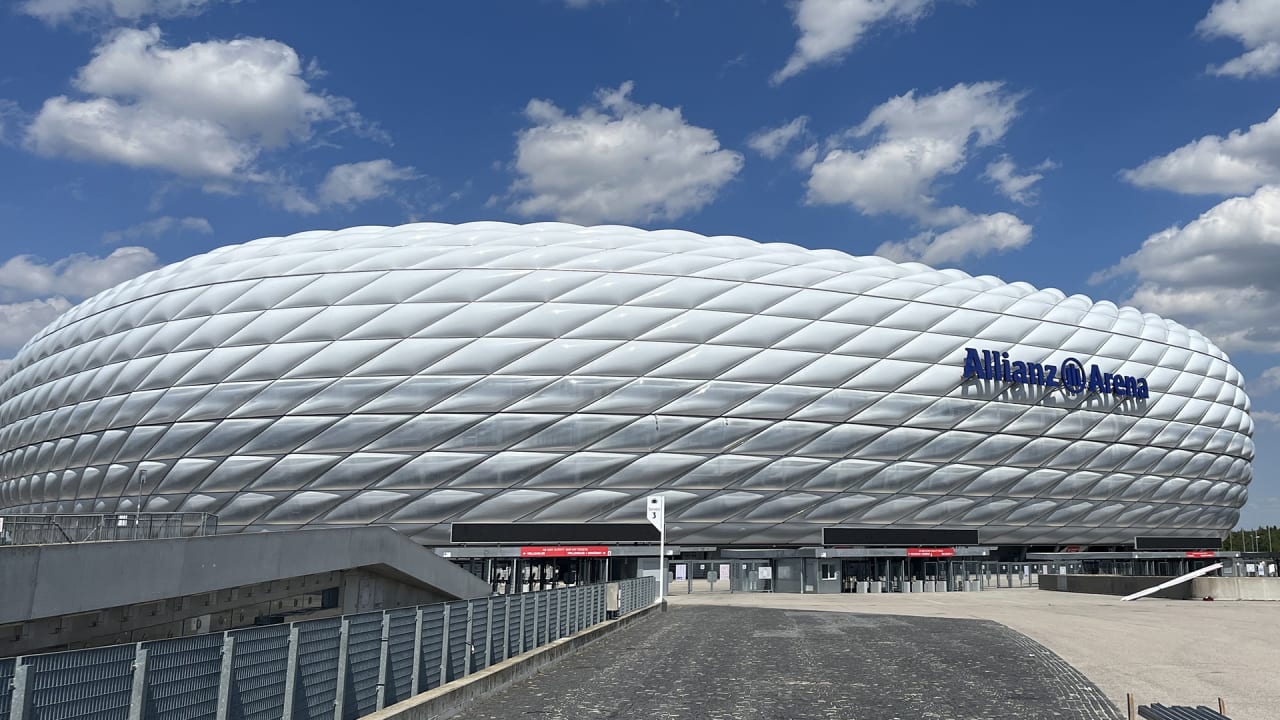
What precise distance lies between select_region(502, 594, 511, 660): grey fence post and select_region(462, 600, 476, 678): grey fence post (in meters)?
1.22

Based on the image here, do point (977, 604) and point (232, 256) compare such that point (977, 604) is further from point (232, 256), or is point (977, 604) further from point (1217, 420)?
point (232, 256)

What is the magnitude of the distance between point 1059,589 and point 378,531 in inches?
1363

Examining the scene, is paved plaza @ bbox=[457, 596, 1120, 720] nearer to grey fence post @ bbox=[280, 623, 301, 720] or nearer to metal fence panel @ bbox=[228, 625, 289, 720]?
grey fence post @ bbox=[280, 623, 301, 720]

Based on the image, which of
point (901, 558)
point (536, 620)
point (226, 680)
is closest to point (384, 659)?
point (226, 680)

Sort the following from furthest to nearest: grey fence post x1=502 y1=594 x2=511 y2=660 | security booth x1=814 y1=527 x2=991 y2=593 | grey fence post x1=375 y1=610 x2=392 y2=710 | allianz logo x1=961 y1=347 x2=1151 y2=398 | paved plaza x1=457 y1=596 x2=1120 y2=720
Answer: allianz logo x1=961 y1=347 x2=1151 y2=398 → security booth x1=814 y1=527 x2=991 y2=593 → grey fence post x1=502 y1=594 x2=511 y2=660 → paved plaza x1=457 y1=596 x2=1120 y2=720 → grey fence post x1=375 y1=610 x2=392 y2=710

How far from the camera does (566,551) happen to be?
4144 cm

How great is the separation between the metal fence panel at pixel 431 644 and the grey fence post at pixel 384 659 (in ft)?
2.88

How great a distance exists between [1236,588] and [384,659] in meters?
36.5

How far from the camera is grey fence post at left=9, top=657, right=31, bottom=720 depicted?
17.3ft

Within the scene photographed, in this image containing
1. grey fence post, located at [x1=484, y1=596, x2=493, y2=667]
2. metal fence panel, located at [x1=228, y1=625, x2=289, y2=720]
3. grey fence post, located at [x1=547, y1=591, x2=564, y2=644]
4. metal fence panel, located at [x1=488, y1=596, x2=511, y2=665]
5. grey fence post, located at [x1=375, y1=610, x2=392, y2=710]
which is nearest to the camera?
metal fence panel, located at [x1=228, y1=625, x2=289, y2=720]

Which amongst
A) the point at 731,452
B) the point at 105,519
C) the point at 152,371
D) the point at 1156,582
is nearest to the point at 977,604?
the point at 1156,582

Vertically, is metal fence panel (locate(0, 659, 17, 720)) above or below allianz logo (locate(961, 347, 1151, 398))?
below

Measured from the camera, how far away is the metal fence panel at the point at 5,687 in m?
5.22

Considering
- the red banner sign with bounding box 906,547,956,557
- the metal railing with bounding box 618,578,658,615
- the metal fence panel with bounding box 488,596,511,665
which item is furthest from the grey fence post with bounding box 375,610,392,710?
the red banner sign with bounding box 906,547,956,557
